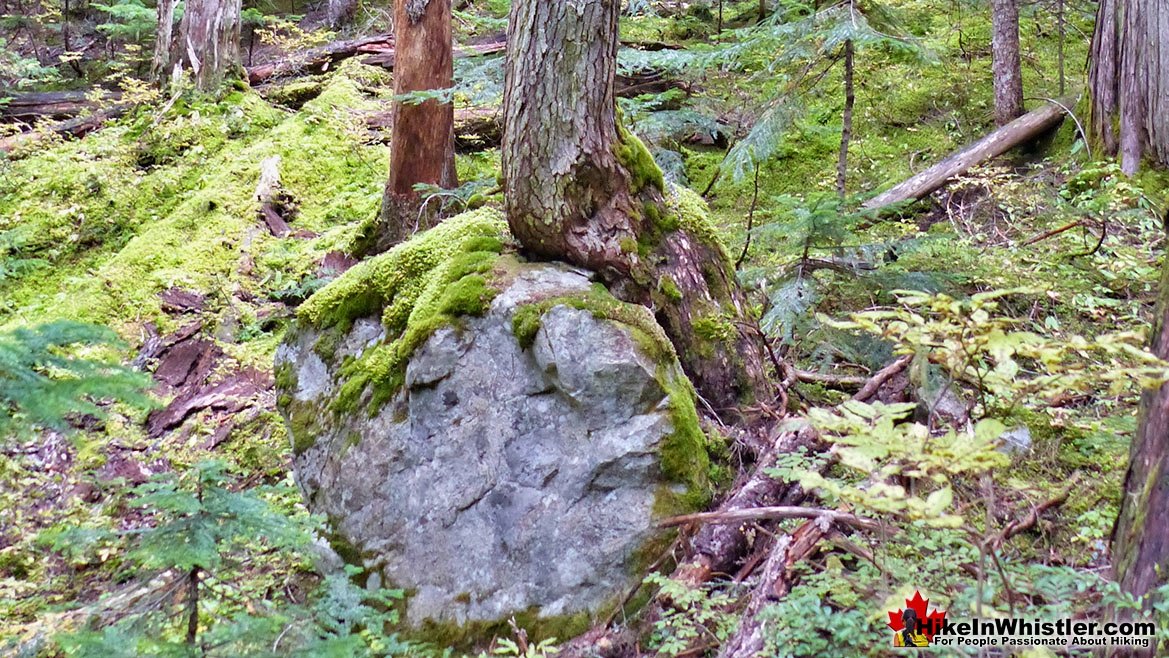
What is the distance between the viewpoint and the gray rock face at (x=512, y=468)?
315cm

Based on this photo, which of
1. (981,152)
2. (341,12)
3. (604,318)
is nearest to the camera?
(604,318)

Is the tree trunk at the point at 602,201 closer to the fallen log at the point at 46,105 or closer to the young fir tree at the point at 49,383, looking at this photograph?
the young fir tree at the point at 49,383

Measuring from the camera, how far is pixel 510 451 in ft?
11.0

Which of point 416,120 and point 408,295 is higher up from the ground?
point 416,120

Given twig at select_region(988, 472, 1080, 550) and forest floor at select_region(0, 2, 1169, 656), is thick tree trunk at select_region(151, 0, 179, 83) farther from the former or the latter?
twig at select_region(988, 472, 1080, 550)

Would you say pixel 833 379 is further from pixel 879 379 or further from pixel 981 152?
pixel 981 152

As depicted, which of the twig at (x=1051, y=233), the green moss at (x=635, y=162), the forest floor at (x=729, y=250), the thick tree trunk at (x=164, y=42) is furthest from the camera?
the thick tree trunk at (x=164, y=42)

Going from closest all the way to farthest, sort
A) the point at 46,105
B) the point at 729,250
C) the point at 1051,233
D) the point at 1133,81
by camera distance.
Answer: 1. the point at 1051,233
2. the point at 1133,81
3. the point at 729,250
4. the point at 46,105

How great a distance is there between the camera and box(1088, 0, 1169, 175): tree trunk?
18.2ft

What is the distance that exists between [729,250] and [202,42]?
24.4 feet

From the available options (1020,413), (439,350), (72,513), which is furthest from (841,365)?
(72,513)

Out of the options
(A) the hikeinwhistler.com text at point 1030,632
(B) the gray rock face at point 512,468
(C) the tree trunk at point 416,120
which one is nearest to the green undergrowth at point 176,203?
(C) the tree trunk at point 416,120

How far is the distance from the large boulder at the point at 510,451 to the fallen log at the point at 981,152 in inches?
171

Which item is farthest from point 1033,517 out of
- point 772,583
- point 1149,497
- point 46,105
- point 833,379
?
point 46,105
